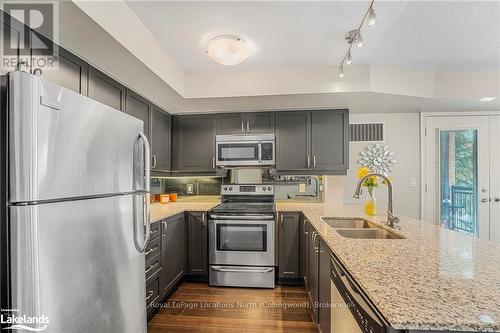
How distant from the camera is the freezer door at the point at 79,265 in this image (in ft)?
2.97

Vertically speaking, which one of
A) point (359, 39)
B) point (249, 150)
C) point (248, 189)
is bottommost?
point (248, 189)

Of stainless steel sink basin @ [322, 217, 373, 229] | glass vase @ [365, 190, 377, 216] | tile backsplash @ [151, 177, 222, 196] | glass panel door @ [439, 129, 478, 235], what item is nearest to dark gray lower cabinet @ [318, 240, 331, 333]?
stainless steel sink basin @ [322, 217, 373, 229]

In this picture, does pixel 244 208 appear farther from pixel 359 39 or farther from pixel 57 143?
pixel 57 143

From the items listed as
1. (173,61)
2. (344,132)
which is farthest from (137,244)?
(344,132)

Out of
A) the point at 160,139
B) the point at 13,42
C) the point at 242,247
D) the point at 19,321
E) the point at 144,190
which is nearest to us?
the point at 19,321

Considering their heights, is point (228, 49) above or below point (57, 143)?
above

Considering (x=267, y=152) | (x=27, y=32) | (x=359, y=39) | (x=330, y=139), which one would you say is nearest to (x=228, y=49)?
(x=359, y=39)

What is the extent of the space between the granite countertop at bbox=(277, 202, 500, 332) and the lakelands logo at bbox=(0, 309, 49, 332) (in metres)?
1.16

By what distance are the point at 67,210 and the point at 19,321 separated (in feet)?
1.30

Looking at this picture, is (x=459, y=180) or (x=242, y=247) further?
(x=459, y=180)

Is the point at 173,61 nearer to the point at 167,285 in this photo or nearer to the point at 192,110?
the point at 192,110

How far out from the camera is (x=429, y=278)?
3.10 feet

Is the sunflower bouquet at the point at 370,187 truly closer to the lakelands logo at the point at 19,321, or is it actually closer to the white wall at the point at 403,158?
the white wall at the point at 403,158

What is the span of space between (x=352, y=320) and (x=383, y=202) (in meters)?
2.95
